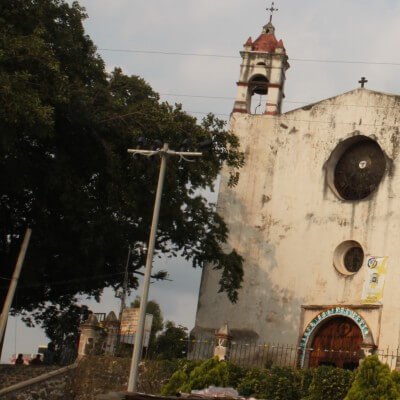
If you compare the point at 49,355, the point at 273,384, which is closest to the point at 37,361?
the point at 49,355

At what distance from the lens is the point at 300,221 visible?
84.5 ft

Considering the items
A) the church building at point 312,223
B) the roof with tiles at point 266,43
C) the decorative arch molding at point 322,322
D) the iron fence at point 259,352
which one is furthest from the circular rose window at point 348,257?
the roof with tiles at point 266,43

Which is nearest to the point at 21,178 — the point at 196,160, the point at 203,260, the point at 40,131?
the point at 40,131

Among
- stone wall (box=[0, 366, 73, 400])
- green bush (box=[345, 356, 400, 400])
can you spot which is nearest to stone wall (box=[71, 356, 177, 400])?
stone wall (box=[0, 366, 73, 400])

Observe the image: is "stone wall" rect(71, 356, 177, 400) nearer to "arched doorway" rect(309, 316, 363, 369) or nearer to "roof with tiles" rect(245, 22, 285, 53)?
"arched doorway" rect(309, 316, 363, 369)

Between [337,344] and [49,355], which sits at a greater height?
[337,344]

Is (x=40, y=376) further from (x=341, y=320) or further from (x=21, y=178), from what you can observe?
(x=341, y=320)

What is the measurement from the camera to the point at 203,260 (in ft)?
83.8

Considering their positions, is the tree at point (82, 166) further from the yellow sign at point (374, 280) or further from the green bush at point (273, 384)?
the green bush at point (273, 384)

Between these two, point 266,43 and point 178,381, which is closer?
point 178,381

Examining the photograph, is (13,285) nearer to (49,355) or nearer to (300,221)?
(49,355)

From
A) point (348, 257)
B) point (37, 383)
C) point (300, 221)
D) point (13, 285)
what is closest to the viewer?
point (13, 285)

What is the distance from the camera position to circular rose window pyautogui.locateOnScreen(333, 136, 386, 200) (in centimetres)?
2483

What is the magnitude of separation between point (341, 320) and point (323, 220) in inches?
111
